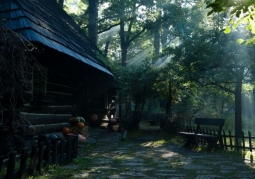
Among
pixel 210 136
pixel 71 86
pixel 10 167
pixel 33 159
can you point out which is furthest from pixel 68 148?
pixel 71 86

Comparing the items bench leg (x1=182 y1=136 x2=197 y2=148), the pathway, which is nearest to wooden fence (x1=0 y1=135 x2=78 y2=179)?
the pathway

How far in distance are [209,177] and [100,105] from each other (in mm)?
11283

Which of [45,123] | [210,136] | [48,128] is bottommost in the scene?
[210,136]

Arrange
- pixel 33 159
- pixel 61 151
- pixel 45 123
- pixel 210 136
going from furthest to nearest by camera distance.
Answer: pixel 45 123, pixel 210 136, pixel 61 151, pixel 33 159

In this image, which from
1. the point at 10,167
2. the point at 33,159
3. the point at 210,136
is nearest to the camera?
the point at 10,167

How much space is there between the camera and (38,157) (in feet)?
16.5

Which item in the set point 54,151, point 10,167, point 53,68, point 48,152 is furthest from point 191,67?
point 10,167

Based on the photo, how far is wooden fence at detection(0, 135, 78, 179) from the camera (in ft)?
13.6

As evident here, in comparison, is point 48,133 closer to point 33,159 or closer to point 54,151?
point 54,151

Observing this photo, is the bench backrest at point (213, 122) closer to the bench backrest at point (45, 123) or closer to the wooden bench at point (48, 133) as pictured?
the wooden bench at point (48, 133)

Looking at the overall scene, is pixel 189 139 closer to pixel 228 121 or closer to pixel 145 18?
pixel 228 121

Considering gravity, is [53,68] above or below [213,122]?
above

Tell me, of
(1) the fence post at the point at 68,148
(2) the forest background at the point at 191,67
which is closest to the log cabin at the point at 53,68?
(1) the fence post at the point at 68,148

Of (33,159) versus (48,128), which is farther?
(48,128)
